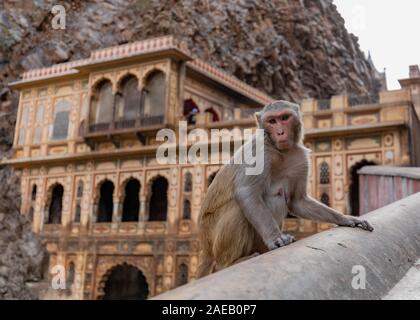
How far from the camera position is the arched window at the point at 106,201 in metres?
19.6

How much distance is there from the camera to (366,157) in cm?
1452

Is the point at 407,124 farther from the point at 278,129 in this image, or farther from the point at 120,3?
the point at 120,3

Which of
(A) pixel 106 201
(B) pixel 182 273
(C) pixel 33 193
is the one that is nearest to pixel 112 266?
(B) pixel 182 273

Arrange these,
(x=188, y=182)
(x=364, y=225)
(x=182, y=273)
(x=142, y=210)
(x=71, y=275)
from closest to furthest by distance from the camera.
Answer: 1. (x=364, y=225)
2. (x=182, y=273)
3. (x=188, y=182)
4. (x=142, y=210)
5. (x=71, y=275)

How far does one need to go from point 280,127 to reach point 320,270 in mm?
1781

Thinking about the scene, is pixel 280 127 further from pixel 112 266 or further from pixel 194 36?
pixel 194 36

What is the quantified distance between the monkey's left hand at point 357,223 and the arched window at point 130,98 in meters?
15.8

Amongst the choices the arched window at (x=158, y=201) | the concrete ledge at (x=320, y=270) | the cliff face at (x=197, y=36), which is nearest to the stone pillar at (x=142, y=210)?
the arched window at (x=158, y=201)

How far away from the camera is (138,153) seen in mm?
17938

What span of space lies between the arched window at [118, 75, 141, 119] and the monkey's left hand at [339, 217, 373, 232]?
15765 millimetres

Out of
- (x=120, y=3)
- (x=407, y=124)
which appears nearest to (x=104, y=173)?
(x=407, y=124)

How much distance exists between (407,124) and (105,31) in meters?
20.0

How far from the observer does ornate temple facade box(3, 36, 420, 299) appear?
48.5 feet
